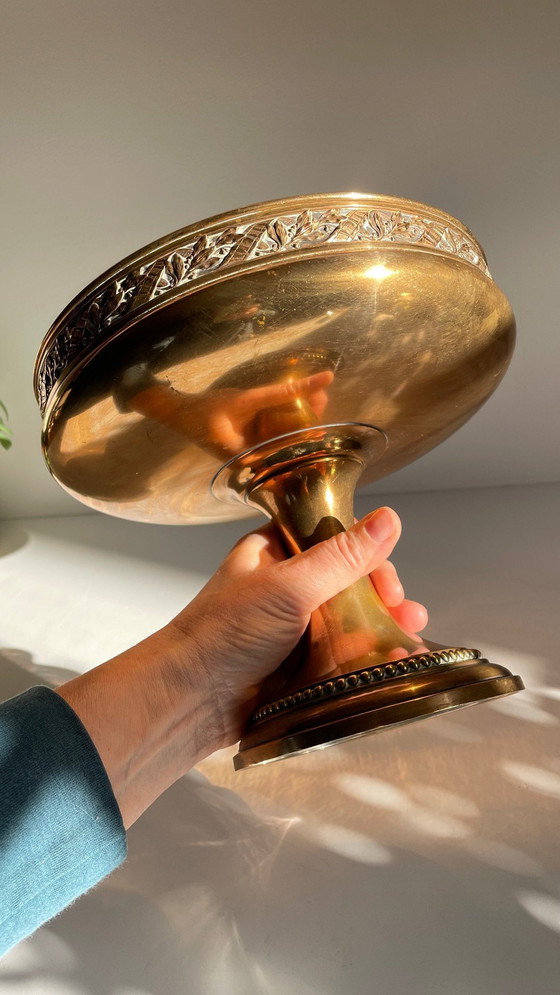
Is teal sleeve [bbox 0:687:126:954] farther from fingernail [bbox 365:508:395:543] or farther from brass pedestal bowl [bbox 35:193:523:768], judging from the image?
fingernail [bbox 365:508:395:543]

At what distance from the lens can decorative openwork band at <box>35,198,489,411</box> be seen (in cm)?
53

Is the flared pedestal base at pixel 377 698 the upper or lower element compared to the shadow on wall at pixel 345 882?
upper

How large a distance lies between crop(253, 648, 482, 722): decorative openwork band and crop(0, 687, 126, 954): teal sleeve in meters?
0.16

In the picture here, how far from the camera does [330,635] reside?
0.71 m

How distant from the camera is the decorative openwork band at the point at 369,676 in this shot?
0.61 metres

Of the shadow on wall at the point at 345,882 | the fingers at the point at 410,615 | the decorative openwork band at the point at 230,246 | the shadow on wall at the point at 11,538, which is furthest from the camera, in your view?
the shadow on wall at the point at 11,538

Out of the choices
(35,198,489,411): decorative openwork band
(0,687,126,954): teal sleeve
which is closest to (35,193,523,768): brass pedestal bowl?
(35,198,489,411): decorative openwork band

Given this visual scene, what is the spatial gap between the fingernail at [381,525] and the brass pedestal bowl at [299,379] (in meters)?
0.08

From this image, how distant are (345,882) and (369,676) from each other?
A: 0.23m

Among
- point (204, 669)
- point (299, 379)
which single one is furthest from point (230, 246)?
point (204, 669)

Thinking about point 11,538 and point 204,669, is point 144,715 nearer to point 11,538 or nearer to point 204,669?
point 204,669

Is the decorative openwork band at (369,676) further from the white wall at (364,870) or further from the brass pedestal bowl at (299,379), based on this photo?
the white wall at (364,870)

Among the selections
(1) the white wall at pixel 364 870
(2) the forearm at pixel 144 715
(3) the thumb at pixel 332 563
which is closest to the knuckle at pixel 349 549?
(3) the thumb at pixel 332 563

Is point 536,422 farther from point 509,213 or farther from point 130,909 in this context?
point 130,909
